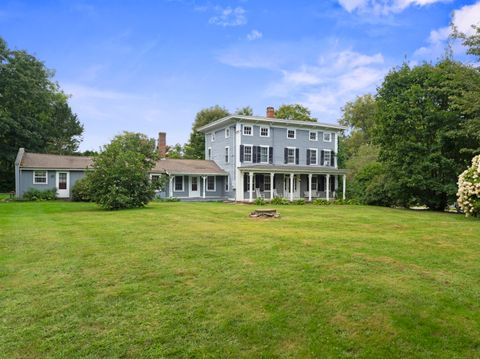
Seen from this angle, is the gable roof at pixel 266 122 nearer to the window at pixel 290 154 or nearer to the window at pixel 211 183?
the window at pixel 290 154

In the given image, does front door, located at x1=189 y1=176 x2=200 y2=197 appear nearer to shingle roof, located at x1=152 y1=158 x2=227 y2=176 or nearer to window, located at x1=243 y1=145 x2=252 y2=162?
shingle roof, located at x1=152 y1=158 x2=227 y2=176

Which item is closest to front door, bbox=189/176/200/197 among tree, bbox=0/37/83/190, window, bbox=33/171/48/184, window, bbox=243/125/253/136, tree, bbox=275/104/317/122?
window, bbox=243/125/253/136

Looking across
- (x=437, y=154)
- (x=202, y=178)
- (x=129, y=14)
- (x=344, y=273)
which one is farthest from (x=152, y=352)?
(x=202, y=178)

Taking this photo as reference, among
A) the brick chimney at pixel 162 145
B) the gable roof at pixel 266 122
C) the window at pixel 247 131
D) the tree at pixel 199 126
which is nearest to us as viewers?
the gable roof at pixel 266 122

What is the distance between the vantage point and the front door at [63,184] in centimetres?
2566

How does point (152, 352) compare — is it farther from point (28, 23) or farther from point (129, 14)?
point (28, 23)

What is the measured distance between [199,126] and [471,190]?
1300 inches

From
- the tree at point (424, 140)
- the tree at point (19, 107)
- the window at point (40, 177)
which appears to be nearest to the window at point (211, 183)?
the window at point (40, 177)

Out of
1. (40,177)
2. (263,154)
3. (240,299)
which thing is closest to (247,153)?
(263,154)

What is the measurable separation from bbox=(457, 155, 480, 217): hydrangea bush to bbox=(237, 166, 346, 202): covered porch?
1272 cm

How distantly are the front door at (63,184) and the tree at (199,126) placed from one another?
18.0m

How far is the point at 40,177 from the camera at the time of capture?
25.2 meters

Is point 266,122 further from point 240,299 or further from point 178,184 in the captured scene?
point 240,299

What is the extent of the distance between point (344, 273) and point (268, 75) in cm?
1892
